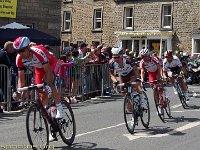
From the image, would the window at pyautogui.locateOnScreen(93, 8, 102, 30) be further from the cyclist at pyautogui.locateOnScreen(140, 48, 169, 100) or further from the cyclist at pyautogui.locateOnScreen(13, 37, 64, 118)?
the cyclist at pyautogui.locateOnScreen(13, 37, 64, 118)

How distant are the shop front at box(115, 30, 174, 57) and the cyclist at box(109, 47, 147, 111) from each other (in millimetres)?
26496

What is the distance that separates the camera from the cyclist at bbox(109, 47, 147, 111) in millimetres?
10289

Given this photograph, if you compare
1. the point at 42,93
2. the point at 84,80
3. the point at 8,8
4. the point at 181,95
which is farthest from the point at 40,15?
the point at 42,93

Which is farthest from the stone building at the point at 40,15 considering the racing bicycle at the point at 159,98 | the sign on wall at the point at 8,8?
the racing bicycle at the point at 159,98

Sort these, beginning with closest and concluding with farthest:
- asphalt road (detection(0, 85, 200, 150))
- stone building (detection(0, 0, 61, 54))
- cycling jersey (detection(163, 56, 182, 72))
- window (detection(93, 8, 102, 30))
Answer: asphalt road (detection(0, 85, 200, 150)) → cycling jersey (detection(163, 56, 182, 72)) → stone building (detection(0, 0, 61, 54)) → window (detection(93, 8, 102, 30))

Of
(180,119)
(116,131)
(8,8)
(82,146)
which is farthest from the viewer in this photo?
(8,8)

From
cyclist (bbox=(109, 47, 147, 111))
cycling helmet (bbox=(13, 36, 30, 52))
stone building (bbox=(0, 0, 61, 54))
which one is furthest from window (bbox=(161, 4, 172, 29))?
cycling helmet (bbox=(13, 36, 30, 52))

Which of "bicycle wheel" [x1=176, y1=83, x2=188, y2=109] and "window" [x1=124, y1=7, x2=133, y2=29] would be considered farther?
"window" [x1=124, y1=7, x2=133, y2=29]

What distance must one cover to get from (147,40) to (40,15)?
15623mm

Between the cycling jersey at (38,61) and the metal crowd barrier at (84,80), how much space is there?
5.86 metres

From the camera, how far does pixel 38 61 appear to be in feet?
26.9

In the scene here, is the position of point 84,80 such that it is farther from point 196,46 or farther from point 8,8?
point 196,46

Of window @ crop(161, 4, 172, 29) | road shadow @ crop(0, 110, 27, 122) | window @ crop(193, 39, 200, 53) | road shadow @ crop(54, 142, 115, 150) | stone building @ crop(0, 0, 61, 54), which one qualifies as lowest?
road shadow @ crop(0, 110, 27, 122)

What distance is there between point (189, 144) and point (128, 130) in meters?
1.60
